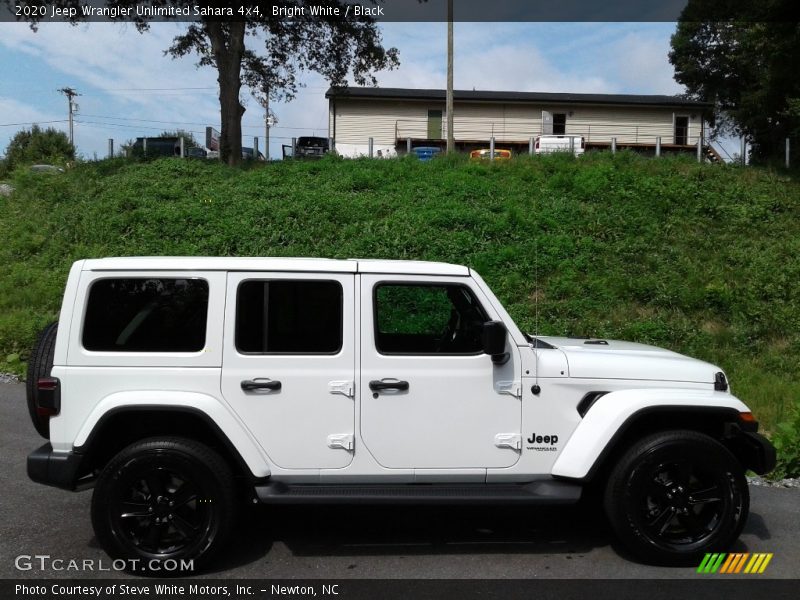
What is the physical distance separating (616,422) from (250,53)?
2306cm

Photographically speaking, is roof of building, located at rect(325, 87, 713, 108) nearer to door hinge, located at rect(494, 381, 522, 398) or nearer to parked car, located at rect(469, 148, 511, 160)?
parked car, located at rect(469, 148, 511, 160)

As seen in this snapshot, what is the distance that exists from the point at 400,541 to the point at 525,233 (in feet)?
28.4

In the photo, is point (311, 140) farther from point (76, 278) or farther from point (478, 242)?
point (76, 278)

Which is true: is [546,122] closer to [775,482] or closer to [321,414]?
[775,482]

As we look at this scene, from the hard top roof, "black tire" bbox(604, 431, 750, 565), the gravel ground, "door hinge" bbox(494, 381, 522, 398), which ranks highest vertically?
the hard top roof

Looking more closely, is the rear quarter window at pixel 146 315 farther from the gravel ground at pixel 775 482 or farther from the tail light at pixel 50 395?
the gravel ground at pixel 775 482

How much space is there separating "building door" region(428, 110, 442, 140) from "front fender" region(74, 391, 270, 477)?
3256 centimetres

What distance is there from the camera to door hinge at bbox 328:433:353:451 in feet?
14.0

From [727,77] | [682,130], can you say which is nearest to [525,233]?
[682,130]

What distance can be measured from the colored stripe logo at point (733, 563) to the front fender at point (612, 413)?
895 millimetres

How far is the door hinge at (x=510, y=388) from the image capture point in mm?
4342

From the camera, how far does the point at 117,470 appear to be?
13.5 ft

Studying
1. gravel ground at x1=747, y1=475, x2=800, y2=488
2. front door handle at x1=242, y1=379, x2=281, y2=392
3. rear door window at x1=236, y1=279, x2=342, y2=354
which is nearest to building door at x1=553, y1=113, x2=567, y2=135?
gravel ground at x1=747, y1=475, x2=800, y2=488

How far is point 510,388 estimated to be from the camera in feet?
14.3
